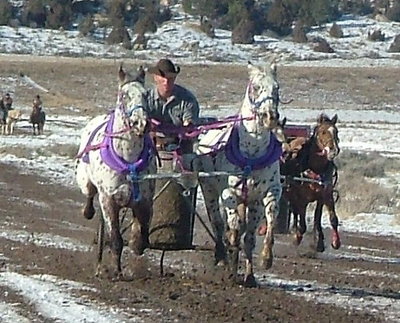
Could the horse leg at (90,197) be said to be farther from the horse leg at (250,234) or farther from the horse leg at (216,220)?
the horse leg at (250,234)

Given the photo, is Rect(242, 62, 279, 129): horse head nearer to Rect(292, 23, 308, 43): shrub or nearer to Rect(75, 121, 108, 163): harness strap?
Rect(75, 121, 108, 163): harness strap

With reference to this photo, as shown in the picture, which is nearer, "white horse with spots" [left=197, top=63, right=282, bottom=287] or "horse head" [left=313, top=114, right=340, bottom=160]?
"white horse with spots" [left=197, top=63, right=282, bottom=287]

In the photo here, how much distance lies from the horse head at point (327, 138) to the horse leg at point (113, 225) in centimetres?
377

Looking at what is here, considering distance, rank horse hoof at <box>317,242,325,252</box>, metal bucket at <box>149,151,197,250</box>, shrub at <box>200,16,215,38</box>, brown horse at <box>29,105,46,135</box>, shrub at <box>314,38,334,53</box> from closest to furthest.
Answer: metal bucket at <box>149,151,197,250</box> < horse hoof at <box>317,242,325,252</box> < brown horse at <box>29,105,46,135</box> < shrub at <box>314,38,334,53</box> < shrub at <box>200,16,215,38</box>

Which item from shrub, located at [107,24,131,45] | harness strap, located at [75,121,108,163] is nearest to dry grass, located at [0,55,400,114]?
shrub, located at [107,24,131,45]

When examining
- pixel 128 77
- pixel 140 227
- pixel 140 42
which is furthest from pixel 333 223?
pixel 140 42

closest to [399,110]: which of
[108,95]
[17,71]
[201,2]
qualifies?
[108,95]

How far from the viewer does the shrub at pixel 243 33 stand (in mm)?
79000

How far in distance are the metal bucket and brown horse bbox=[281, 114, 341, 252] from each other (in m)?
2.71

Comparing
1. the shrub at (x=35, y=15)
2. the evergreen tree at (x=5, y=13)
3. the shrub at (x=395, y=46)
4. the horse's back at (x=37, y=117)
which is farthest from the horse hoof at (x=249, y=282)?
the shrub at (x=35, y=15)

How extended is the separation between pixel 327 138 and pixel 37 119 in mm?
24294

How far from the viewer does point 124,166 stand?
11445 millimetres

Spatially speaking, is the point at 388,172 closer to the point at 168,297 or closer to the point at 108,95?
the point at 168,297

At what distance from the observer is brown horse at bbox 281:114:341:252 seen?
1498 cm
